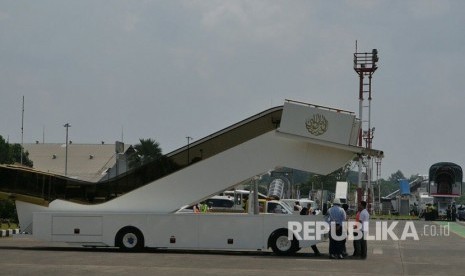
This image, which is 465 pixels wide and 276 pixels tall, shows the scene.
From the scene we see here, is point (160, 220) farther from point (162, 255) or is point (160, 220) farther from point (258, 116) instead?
point (258, 116)

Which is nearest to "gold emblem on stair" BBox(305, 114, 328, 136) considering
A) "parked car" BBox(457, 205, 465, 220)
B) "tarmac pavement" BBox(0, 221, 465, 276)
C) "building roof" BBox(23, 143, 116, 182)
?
"tarmac pavement" BBox(0, 221, 465, 276)

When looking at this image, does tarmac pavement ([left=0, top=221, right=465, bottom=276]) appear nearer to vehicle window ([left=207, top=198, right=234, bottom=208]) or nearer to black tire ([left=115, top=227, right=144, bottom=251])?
black tire ([left=115, top=227, right=144, bottom=251])

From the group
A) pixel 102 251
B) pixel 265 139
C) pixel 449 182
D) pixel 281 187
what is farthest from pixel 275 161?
pixel 449 182

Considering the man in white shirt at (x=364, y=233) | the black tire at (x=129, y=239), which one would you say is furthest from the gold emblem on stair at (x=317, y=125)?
the black tire at (x=129, y=239)

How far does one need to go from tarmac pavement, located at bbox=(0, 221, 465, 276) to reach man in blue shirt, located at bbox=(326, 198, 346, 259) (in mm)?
352

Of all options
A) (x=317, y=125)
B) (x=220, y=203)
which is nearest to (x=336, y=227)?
(x=317, y=125)

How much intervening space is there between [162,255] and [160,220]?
1.67 meters

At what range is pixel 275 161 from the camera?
22.8 metres

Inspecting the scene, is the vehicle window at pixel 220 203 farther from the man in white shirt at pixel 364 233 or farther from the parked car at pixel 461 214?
the parked car at pixel 461 214

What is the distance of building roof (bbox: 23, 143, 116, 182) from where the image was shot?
94.2m

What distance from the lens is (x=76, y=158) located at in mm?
100938

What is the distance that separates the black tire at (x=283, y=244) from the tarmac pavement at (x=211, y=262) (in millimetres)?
270

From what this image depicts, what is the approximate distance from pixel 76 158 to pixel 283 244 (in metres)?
81.6

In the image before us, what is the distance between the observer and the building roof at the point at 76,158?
9419cm
